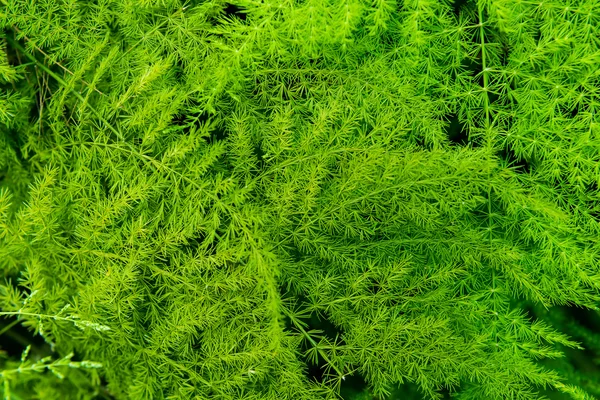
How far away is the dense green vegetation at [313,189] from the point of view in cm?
142

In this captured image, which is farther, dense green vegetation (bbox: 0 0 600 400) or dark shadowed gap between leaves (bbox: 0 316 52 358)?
dark shadowed gap between leaves (bbox: 0 316 52 358)

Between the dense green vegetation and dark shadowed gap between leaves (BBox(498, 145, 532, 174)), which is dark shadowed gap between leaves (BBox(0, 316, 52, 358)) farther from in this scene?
dark shadowed gap between leaves (BBox(498, 145, 532, 174))

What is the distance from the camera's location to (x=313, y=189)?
1.42 m

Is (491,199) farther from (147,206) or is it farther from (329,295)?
(147,206)

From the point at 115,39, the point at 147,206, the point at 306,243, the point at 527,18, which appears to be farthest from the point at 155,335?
the point at 527,18

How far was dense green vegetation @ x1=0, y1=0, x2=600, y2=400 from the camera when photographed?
1.42 metres

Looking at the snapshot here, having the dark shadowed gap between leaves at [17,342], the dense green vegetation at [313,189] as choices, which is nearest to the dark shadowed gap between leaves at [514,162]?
Result: the dense green vegetation at [313,189]

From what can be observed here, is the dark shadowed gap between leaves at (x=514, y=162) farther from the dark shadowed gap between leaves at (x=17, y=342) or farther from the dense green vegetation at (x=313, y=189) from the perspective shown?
the dark shadowed gap between leaves at (x=17, y=342)

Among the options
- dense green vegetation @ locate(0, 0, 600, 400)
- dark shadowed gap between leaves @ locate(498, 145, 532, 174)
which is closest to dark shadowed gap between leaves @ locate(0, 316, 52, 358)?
dense green vegetation @ locate(0, 0, 600, 400)

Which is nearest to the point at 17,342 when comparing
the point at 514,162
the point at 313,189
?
the point at 313,189

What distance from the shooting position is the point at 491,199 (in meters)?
1.52

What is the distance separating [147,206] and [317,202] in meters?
0.47

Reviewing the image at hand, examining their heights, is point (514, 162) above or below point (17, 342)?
above

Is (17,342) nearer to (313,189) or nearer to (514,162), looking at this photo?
(313,189)
